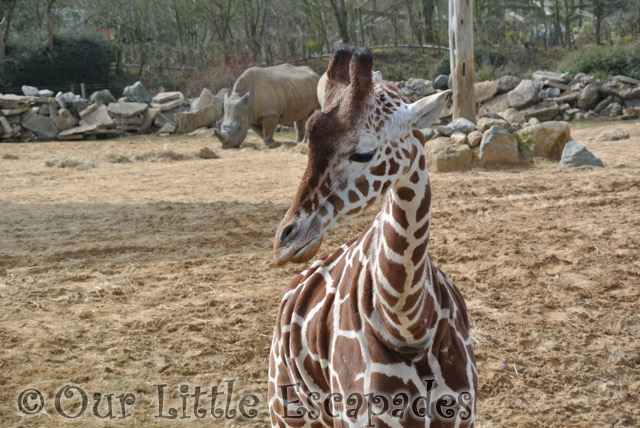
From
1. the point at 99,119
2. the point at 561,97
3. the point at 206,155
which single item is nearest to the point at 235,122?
the point at 206,155

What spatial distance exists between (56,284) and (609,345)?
464 centimetres

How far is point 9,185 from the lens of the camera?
1055 centimetres

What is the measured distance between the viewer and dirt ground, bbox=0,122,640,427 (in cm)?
429

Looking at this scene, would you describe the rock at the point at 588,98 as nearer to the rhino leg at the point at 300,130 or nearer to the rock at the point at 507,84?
the rock at the point at 507,84

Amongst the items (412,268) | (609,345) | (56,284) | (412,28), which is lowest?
(609,345)

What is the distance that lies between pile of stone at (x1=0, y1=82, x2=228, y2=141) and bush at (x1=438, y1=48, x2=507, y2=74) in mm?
7947

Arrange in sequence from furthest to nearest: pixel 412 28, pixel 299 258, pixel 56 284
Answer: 1. pixel 412 28
2. pixel 56 284
3. pixel 299 258

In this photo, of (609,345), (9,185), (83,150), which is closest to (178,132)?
(83,150)

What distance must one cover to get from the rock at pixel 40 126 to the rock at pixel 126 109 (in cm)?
173

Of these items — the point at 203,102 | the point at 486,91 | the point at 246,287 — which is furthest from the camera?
the point at 203,102

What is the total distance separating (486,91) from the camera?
19.9 metres

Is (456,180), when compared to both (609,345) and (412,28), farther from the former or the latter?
(412,28)

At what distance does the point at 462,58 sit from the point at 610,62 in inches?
411

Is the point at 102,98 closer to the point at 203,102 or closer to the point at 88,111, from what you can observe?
the point at 88,111
